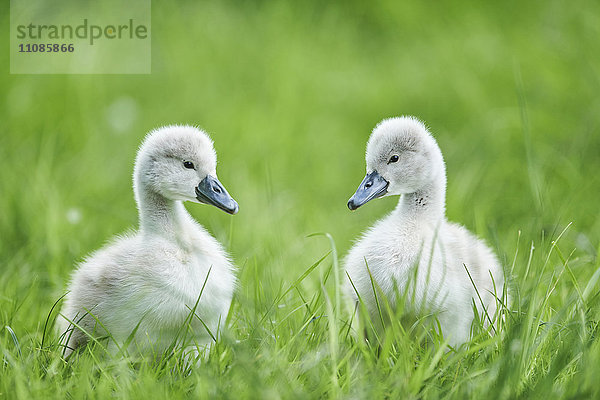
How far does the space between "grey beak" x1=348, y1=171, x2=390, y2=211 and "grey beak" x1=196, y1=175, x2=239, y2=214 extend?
50 centimetres

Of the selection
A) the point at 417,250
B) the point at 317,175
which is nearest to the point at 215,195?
the point at 417,250

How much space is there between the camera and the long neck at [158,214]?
10.7 feet

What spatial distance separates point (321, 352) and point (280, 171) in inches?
144

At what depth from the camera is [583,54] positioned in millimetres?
6387

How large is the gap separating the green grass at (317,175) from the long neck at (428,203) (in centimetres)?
28

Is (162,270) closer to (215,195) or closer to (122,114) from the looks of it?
(215,195)

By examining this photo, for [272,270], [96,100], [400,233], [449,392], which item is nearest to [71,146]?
[96,100]

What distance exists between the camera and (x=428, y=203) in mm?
3334

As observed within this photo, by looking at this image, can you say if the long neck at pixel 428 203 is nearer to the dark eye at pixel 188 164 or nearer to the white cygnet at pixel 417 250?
the white cygnet at pixel 417 250

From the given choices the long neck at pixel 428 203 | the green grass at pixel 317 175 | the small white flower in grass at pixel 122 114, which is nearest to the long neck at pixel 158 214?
the green grass at pixel 317 175

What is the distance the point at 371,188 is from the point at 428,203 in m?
0.26

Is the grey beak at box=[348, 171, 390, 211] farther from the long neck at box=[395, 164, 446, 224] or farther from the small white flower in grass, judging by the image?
the small white flower in grass

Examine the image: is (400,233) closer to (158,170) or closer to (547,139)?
(158,170)

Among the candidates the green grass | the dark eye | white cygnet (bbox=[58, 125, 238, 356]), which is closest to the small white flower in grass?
the green grass
